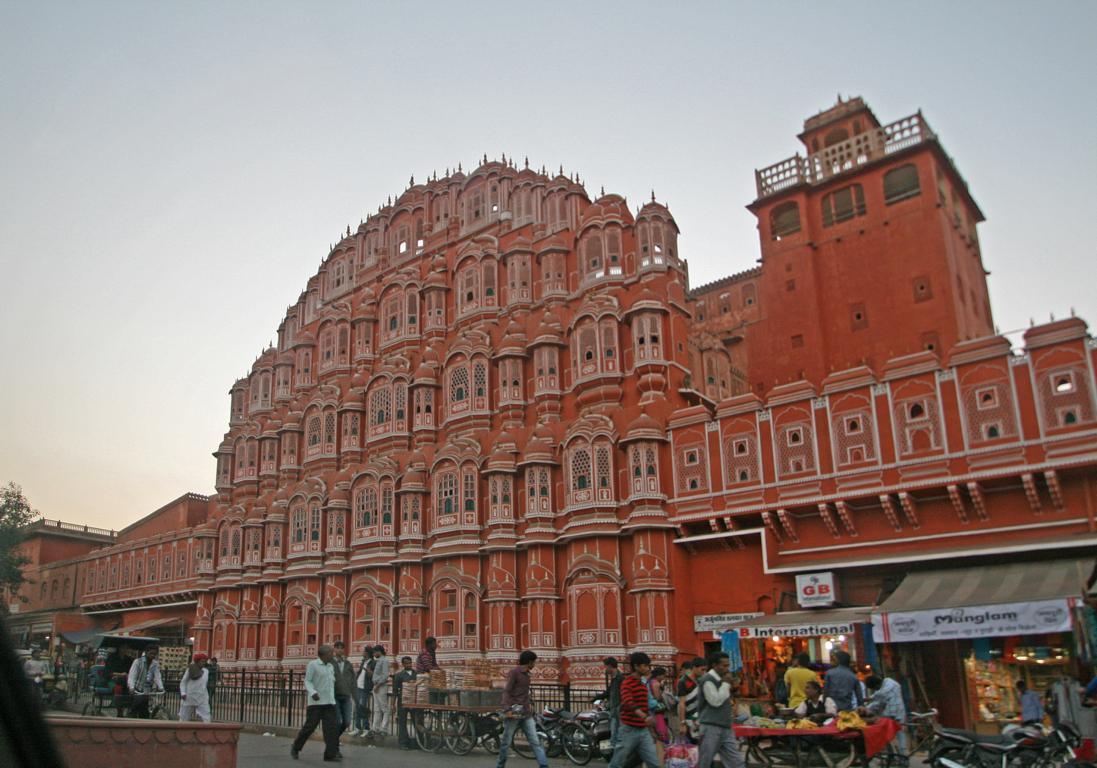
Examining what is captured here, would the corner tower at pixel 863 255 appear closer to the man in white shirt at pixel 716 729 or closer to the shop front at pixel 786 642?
the shop front at pixel 786 642

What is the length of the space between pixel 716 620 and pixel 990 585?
8.32 metres

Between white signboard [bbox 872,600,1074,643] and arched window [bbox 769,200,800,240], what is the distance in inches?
671

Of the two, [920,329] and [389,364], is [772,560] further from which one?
[389,364]

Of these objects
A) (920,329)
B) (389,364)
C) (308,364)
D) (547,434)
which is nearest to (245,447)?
(308,364)

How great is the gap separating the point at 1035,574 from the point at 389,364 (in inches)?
1043

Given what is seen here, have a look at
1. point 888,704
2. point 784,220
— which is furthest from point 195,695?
point 784,220

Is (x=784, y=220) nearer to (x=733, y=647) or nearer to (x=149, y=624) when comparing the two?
(x=733, y=647)

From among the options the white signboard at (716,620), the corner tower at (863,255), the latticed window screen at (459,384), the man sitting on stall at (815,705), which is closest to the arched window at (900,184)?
the corner tower at (863,255)

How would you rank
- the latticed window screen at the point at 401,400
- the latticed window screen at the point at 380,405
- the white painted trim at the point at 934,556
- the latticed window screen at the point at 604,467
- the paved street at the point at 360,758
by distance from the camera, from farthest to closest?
the latticed window screen at the point at 380,405 → the latticed window screen at the point at 401,400 → the latticed window screen at the point at 604,467 → the white painted trim at the point at 934,556 → the paved street at the point at 360,758

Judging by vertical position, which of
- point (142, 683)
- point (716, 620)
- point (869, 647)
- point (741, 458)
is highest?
point (741, 458)

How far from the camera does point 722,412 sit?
2878cm

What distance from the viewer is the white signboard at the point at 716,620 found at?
2716 centimetres

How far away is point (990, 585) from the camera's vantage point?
72.3 feet

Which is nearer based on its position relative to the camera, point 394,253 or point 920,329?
point 920,329
